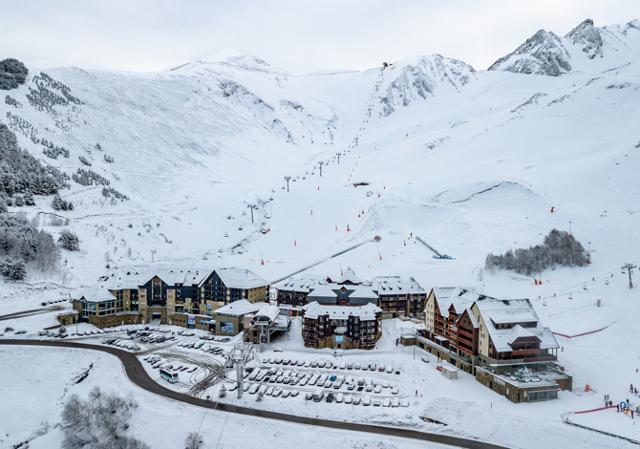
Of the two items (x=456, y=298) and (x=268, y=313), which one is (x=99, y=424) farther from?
(x=456, y=298)

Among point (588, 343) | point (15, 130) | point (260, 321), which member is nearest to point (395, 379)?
point (260, 321)

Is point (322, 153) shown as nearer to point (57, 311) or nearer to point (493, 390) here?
point (57, 311)

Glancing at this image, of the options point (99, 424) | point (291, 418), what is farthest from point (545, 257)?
point (99, 424)

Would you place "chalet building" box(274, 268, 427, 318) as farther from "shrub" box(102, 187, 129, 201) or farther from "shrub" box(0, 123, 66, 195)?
"shrub" box(0, 123, 66, 195)

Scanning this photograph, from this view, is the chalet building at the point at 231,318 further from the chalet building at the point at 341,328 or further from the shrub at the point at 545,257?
the shrub at the point at 545,257

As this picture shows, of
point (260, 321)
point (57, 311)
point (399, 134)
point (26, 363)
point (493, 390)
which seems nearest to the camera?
point (493, 390)

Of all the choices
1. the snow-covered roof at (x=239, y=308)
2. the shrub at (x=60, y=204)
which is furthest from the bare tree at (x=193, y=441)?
the shrub at (x=60, y=204)
